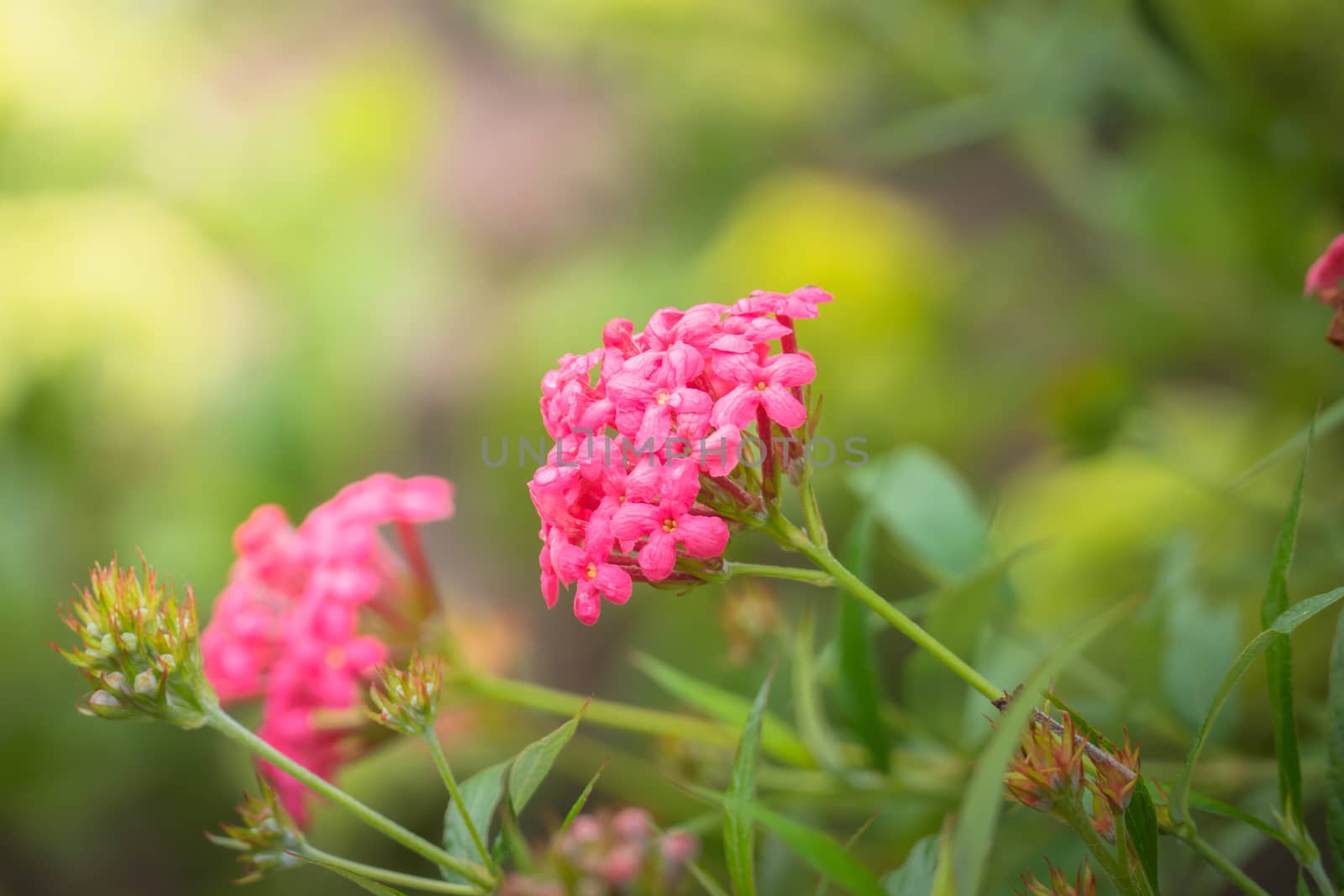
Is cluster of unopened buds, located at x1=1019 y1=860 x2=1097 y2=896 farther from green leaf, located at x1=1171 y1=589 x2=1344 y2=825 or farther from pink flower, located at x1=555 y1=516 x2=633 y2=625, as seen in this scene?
pink flower, located at x1=555 y1=516 x2=633 y2=625

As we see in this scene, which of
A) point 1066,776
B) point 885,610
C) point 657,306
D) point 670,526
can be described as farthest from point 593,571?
point 657,306

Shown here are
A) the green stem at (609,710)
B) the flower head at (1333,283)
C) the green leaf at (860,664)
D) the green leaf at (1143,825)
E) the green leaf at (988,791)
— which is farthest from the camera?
the green stem at (609,710)

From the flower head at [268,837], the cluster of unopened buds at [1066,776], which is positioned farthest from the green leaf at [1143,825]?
the flower head at [268,837]

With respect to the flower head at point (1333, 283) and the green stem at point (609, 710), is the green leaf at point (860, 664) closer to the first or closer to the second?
the green stem at point (609, 710)

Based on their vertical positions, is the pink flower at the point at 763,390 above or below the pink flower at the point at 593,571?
above

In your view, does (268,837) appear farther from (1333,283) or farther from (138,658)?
(1333,283)

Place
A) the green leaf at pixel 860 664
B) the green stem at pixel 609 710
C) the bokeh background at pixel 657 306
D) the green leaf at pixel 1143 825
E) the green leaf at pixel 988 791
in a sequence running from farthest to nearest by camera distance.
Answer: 1. the bokeh background at pixel 657 306
2. the green stem at pixel 609 710
3. the green leaf at pixel 860 664
4. the green leaf at pixel 1143 825
5. the green leaf at pixel 988 791

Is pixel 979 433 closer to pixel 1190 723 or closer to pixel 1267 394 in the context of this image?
pixel 1267 394
